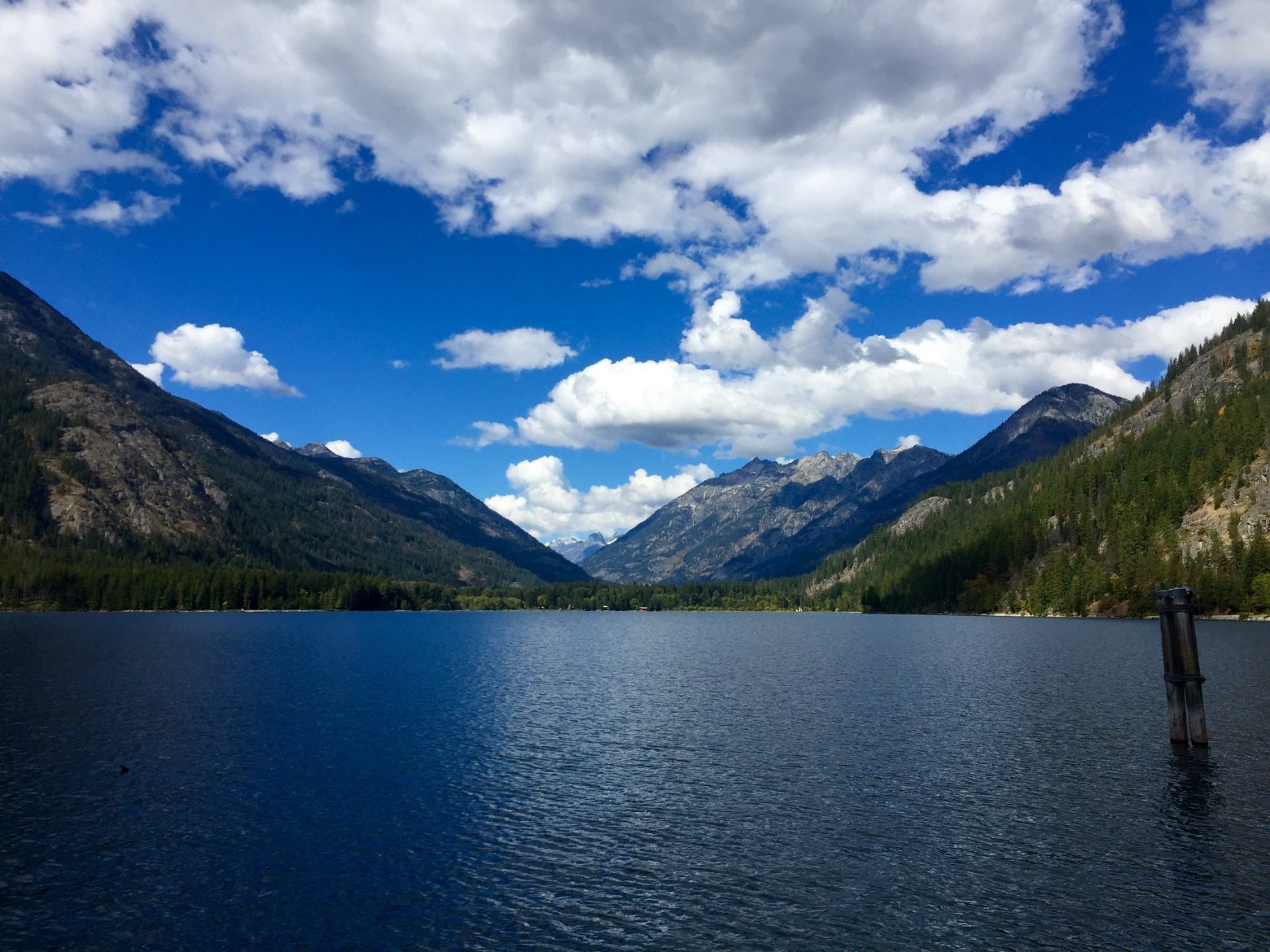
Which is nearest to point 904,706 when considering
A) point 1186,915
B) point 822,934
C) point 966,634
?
point 1186,915

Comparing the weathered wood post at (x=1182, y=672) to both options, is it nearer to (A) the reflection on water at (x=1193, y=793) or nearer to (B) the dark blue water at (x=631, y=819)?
(A) the reflection on water at (x=1193, y=793)

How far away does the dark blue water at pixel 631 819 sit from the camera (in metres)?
29.1

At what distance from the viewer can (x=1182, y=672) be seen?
187ft

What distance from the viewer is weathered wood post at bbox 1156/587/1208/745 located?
5581 centimetres

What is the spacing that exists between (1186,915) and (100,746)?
2639 inches

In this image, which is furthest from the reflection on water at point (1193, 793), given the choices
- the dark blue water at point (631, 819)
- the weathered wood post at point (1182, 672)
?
the weathered wood post at point (1182, 672)

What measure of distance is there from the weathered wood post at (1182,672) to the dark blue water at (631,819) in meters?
1.83

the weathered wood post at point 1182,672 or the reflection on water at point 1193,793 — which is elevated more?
the weathered wood post at point 1182,672

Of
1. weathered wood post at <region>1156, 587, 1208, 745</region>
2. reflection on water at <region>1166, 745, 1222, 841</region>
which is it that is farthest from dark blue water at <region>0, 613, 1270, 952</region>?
weathered wood post at <region>1156, 587, 1208, 745</region>

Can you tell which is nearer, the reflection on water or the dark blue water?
the dark blue water

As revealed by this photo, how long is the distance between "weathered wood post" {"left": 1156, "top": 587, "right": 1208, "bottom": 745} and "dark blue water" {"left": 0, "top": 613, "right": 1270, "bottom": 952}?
6.02 feet

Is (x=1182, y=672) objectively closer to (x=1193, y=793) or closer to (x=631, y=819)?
(x=1193, y=793)

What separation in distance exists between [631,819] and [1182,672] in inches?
1724

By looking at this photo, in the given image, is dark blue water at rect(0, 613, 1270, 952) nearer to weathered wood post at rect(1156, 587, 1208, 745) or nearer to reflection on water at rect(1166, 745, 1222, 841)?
reflection on water at rect(1166, 745, 1222, 841)
